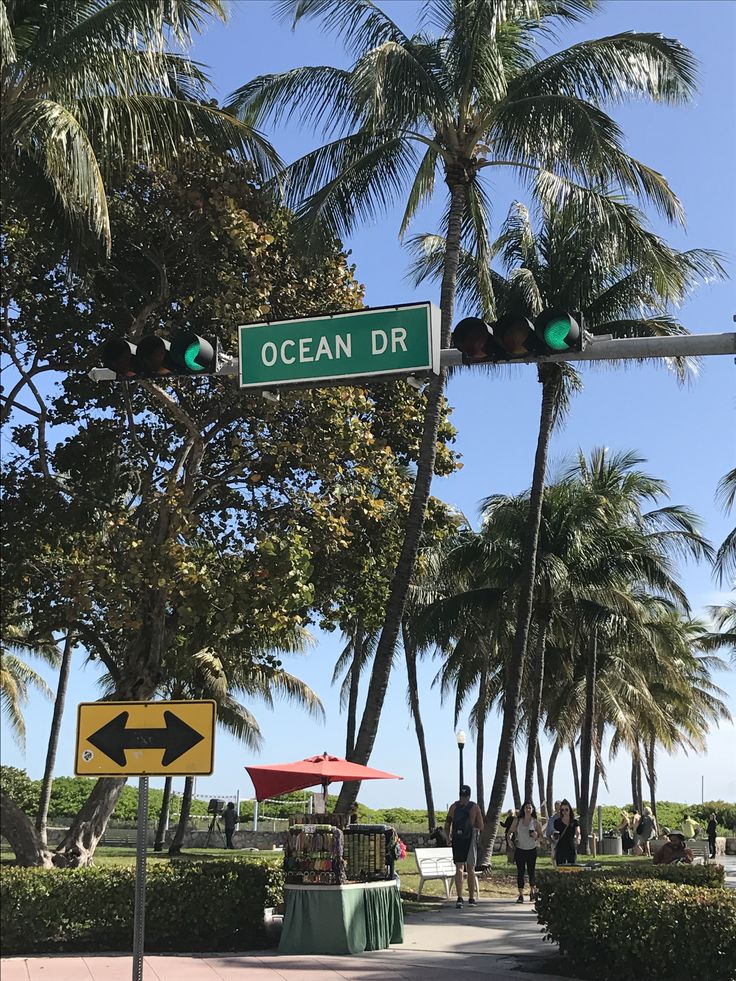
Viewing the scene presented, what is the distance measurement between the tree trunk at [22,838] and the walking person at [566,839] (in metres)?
9.08

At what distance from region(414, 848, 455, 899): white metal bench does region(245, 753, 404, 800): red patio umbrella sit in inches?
160

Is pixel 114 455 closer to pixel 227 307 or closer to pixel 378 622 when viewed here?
pixel 227 307

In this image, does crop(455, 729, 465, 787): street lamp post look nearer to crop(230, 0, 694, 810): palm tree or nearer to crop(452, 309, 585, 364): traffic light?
crop(230, 0, 694, 810): palm tree

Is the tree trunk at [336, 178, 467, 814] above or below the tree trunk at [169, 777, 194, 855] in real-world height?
above

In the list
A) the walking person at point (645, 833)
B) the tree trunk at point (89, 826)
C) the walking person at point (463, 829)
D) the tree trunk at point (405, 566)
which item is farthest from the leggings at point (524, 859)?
the walking person at point (645, 833)

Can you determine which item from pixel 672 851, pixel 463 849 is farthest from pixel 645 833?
pixel 463 849

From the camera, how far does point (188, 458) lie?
69.8ft

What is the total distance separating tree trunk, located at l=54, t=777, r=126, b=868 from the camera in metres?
18.9

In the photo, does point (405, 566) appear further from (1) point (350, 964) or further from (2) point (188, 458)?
(1) point (350, 964)

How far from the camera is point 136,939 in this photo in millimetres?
6695

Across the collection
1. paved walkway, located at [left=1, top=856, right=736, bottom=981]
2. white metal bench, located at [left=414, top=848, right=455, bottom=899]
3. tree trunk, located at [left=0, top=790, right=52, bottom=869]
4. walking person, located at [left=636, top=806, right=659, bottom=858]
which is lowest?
walking person, located at [left=636, top=806, right=659, bottom=858]

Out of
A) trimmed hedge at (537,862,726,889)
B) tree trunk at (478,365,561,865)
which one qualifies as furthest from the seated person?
tree trunk at (478,365,561,865)

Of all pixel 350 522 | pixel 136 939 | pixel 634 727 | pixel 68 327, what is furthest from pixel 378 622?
pixel 634 727

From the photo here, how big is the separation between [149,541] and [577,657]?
28331 millimetres
